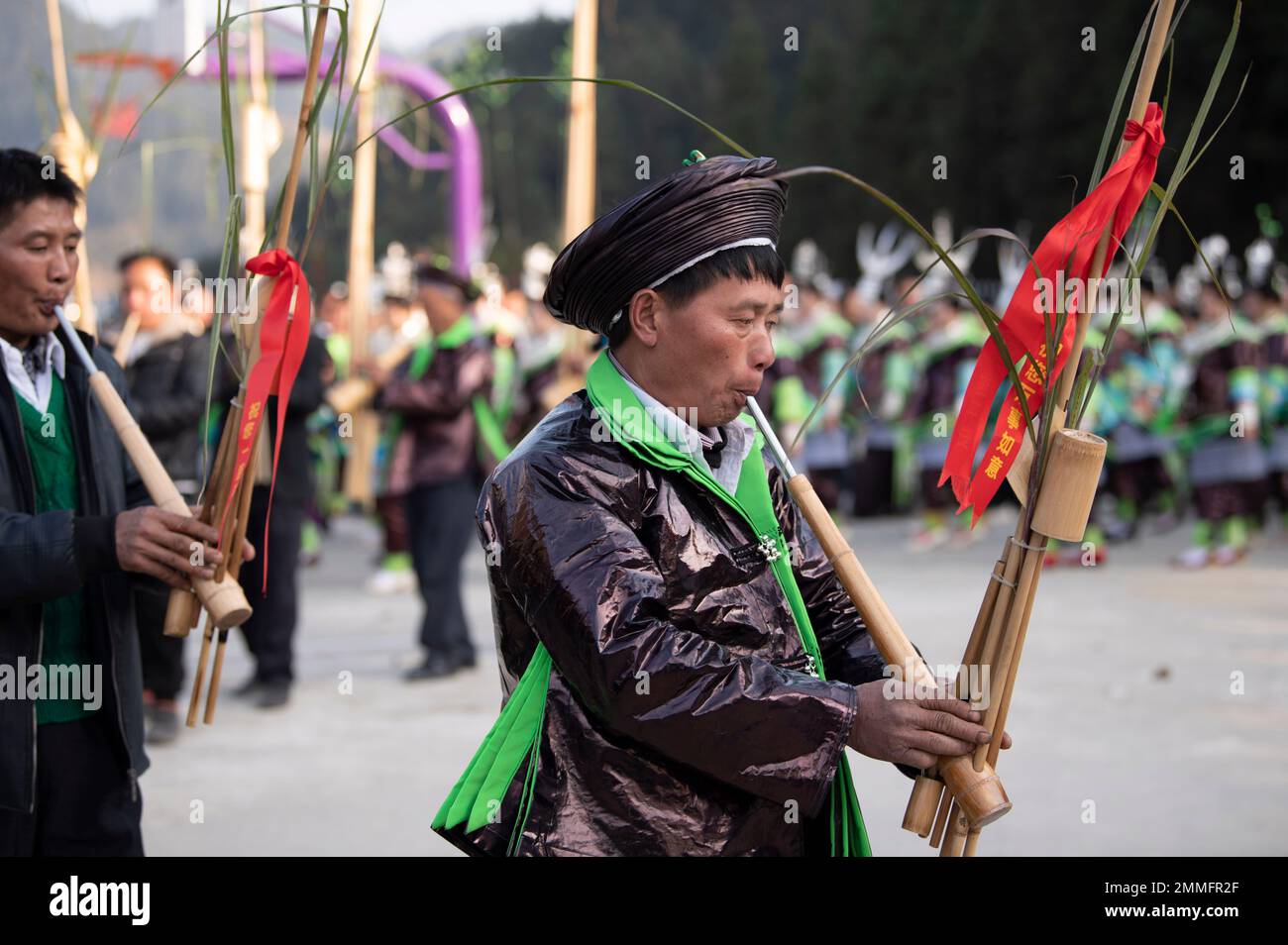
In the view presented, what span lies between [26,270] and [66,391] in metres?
0.27

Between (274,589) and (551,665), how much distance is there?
16.9 feet

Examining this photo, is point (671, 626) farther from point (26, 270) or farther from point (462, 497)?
point (462, 497)

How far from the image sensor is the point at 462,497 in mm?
8203

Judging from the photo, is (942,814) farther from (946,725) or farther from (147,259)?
(147,259)

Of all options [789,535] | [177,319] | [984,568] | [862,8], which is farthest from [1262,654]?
[862,8]

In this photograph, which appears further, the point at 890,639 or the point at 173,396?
the point at 173,396

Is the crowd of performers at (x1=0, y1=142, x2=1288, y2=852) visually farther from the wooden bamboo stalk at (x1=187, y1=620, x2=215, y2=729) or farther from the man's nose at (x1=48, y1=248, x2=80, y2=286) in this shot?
the wooden bamboo stalk at (x1=187, y1=620, x2=215, y2=729)

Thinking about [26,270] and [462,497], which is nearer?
[26,270]

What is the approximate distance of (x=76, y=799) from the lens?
2.98m

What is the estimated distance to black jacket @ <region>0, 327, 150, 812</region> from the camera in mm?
2801

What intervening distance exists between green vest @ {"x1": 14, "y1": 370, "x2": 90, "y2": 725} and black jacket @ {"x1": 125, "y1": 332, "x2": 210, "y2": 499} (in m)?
3.38

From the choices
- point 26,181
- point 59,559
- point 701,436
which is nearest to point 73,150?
point 26,181

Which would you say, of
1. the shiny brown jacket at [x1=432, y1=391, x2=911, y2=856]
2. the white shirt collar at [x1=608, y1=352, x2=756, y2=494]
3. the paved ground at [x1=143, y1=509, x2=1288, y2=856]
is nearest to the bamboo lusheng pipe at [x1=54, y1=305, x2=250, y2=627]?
the shiny brown jacket at [x1=432, y1=391, x2=911, y2=856]

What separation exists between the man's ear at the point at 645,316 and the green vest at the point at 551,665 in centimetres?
8
